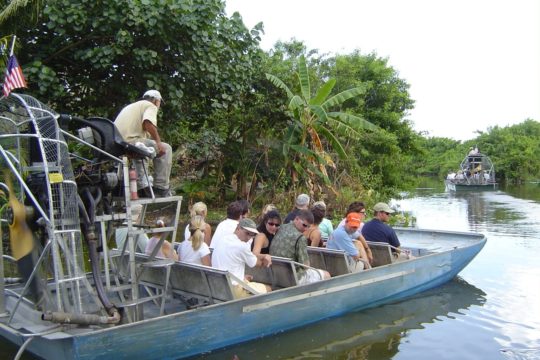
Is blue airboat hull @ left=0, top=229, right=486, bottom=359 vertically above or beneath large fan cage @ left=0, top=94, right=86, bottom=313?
beneath

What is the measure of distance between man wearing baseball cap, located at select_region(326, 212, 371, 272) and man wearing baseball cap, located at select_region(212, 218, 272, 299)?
1681mm

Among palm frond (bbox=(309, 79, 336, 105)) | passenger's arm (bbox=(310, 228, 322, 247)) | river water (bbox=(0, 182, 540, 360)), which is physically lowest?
river water (bbox=(0, 182, 540, 360))

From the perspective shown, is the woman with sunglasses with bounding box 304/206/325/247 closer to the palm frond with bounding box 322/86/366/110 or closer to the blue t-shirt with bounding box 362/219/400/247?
the blue t-shirt with bounding box 362/219/400/247

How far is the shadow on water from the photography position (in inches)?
238

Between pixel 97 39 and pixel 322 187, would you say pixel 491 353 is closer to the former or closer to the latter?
pixel 97 39

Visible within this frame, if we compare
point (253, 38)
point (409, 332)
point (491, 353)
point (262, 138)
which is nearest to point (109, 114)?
point (253, 38)

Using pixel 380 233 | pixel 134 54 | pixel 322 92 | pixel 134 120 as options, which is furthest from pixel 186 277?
pixel 322 92

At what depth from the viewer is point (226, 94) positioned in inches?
472

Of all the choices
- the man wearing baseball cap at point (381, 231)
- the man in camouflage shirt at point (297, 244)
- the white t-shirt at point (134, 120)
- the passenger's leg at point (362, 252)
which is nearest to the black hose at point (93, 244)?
the white t-shirt at point (134, 120)

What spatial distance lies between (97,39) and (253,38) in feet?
11.7

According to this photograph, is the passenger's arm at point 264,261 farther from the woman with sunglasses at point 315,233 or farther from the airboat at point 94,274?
the woman with sunglasses at point 315,233

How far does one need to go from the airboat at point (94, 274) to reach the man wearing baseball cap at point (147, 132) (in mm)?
218

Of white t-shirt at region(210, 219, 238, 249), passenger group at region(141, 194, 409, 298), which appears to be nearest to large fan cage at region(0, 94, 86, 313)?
passenger group at region(141, 194, 409, 298)

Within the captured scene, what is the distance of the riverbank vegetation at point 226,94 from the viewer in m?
9.98
